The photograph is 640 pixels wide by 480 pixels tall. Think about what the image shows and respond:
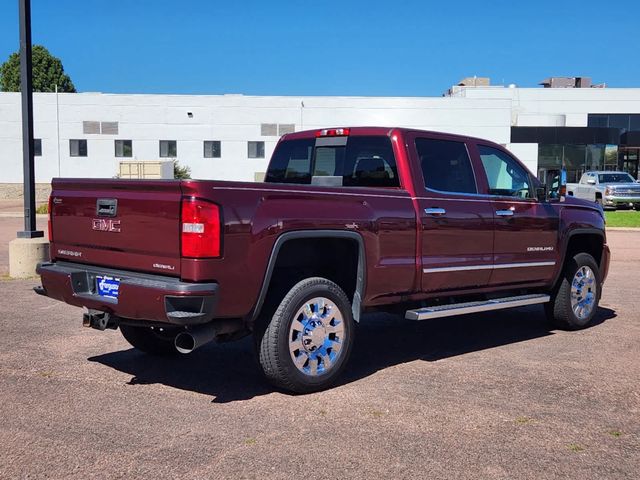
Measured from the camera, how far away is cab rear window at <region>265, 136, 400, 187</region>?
620cm

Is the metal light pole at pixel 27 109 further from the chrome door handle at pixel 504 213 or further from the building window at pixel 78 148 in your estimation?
the building window at pixel 78 148

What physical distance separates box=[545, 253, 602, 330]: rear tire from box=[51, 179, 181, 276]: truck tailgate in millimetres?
4683

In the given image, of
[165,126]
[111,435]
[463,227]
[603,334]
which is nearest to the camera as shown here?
[111,435]

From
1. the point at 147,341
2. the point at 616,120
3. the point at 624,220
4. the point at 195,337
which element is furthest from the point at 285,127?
the point at 195,337

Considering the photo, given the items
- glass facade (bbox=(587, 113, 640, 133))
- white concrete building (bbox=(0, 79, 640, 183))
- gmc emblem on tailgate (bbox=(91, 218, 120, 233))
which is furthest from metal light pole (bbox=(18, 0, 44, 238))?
glass facade (bbox=(587, 113, 640, 133))

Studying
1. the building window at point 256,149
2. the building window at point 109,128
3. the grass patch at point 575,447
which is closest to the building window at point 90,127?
the building window at point 109,128

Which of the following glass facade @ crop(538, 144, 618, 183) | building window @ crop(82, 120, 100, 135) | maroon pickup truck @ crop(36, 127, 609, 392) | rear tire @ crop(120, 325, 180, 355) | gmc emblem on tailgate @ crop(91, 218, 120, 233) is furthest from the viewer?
glass facade @ crop(538, 144, 618, 183)

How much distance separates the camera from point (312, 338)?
5223mm

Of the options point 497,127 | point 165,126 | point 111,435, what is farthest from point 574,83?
point 111,435

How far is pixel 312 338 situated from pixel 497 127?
4252 cm

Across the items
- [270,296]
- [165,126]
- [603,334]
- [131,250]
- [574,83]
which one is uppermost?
[574,83]

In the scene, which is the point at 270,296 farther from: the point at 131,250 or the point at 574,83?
the point at 574,83

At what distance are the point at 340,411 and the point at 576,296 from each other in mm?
3998

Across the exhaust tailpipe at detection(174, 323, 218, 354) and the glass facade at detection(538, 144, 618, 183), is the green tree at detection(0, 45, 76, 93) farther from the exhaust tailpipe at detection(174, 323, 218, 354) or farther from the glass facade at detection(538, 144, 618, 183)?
the exhaust tailpipe at detection(174, 323, 218, 354)
